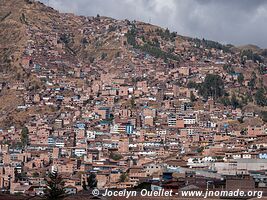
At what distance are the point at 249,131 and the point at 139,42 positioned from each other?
60.8 meters

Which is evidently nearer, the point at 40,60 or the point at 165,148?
the point at 165,148

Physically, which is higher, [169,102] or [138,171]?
[169,102]

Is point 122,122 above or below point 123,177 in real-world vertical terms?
above

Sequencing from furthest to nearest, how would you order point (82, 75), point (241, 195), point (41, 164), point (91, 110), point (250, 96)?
point (82, 75) → point (250, 96) → point (91, 110) → point (41, 164) → point (241, 195)

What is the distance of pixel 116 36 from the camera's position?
156625mm

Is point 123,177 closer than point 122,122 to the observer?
Yes

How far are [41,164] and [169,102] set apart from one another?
99.5 ft

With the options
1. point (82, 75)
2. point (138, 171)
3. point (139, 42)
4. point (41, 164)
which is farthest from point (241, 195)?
point (139, 42)

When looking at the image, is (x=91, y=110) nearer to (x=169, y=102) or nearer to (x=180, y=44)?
(x=169, y=102)

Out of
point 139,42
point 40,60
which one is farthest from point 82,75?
point 139,42

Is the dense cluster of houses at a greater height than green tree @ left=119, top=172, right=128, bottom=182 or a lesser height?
greater

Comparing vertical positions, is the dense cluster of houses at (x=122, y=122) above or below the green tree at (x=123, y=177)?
above

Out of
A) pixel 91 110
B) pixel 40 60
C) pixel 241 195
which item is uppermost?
pixel 40 60

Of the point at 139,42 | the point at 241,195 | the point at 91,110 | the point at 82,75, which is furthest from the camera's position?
the point at 139,42
